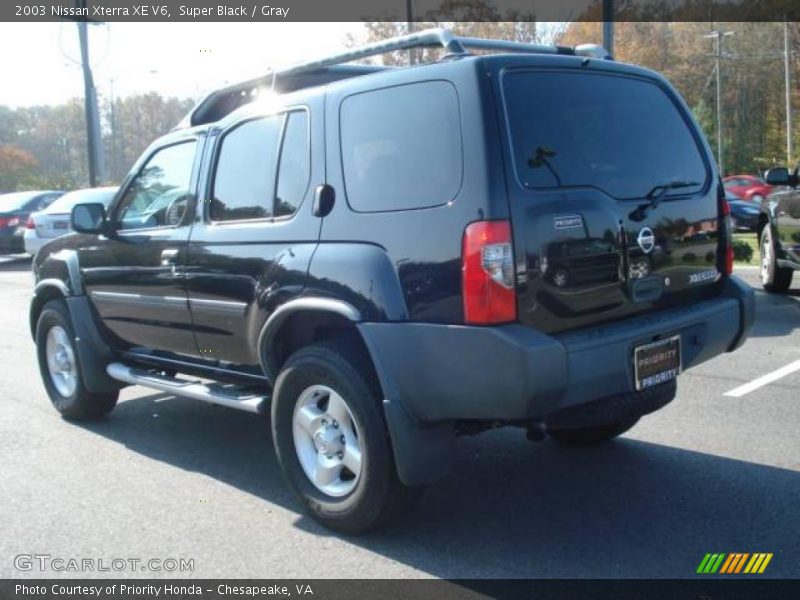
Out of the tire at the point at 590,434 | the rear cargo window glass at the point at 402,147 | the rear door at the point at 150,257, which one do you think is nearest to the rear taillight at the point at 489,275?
the rear cargo window glass at the point at 402,147

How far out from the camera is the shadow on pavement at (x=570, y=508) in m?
3.63

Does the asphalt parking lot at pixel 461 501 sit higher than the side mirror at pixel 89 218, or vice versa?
the side mirror at pixel 89 218

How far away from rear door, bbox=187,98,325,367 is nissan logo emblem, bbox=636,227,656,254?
1.50 meters

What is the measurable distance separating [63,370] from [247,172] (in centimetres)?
261

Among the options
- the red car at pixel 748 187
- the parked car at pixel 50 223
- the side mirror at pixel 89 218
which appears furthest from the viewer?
the red car at pixel 748 187

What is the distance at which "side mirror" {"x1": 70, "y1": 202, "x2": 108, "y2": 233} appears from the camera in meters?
5.55

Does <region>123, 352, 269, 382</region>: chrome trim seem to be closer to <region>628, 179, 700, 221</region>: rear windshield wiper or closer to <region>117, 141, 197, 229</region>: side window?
<region>117, 141, 197, 229</region>: side window

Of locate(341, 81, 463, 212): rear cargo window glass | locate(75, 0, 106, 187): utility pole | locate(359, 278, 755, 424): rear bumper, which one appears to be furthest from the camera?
locate(75, 0, 106, 187): utility pole

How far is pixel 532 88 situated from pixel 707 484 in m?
2.24

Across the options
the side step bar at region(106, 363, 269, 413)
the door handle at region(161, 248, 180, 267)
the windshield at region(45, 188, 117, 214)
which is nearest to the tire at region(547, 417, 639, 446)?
the side step bar at region(106, 363, 269, 413)

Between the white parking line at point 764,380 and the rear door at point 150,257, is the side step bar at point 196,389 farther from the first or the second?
Answer: the white parking line at point 764,380

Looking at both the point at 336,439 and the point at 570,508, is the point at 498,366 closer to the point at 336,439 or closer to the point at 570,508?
the point at 336,439

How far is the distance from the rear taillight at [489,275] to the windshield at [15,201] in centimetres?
1710

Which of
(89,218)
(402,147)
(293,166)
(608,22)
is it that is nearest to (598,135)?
(402,147)
